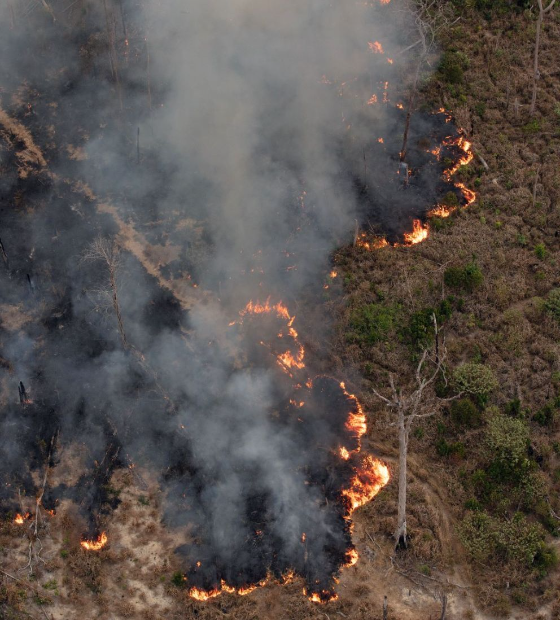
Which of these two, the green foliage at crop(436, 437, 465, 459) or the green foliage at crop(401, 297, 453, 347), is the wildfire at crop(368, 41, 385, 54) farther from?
the green foliage at crop(436, 437, 465, 459)

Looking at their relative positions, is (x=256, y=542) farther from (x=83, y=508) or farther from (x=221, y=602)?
(x=83, y=508)

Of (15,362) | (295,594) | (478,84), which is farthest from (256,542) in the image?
(478,84)

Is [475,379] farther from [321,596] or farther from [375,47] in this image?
[375,47]

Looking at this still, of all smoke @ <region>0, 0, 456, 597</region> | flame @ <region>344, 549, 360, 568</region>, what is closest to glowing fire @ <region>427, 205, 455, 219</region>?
smoke @ <region>0, 0, 456, 597</region>

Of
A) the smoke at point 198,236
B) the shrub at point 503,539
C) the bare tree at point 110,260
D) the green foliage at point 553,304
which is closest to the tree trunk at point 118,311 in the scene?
the bare tree at point 110,260

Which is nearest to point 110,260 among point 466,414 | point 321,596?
point 466,414

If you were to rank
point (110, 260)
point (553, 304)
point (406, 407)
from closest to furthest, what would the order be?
point (406, 407)
point (110, 260)
point (553, 304)

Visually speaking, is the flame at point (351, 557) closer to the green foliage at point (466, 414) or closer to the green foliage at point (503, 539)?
the green foliage at point (503, 539)
